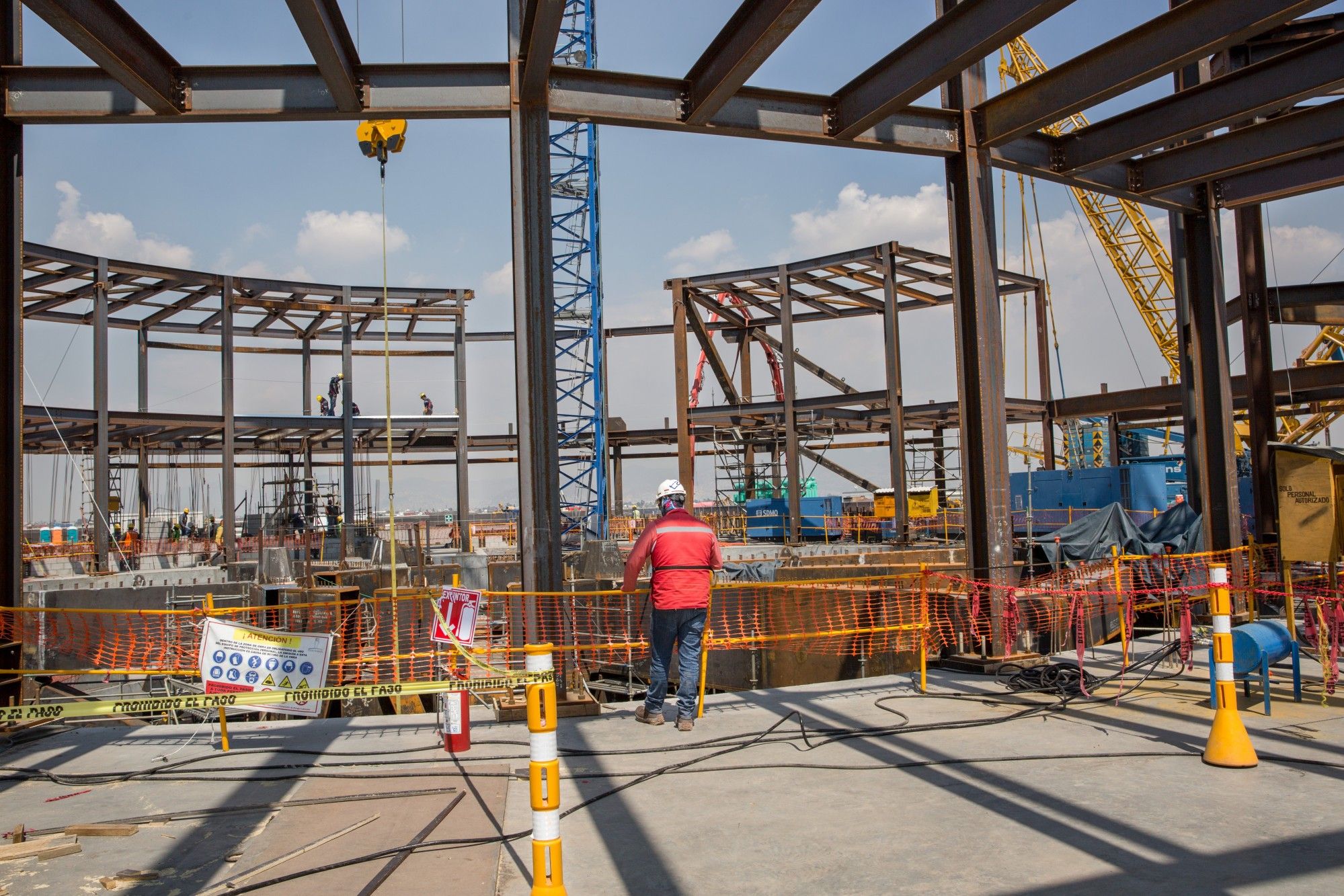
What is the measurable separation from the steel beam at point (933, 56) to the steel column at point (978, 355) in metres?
1.62

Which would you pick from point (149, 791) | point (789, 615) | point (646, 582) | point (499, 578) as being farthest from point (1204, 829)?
point (499, 578)

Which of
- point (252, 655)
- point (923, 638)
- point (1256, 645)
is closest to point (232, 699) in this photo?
point (252, 655)

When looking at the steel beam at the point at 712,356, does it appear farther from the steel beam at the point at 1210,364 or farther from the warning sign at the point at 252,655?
the warning sign at the point at 252,655

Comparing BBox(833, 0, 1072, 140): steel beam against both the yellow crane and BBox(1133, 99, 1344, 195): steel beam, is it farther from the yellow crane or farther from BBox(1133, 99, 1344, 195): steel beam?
the yellow crane

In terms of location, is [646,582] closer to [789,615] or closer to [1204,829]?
[789,615]

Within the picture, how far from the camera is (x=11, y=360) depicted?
29.1 ft

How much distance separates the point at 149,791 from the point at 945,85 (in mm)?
10782

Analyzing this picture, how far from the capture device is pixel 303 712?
425 inches

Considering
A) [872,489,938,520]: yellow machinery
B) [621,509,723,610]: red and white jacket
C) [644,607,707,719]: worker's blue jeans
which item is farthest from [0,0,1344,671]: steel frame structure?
[872,489,938,520]: yellow machinery

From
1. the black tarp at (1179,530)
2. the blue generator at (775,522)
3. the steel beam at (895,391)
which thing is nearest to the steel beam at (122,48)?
the black tarp at (1179,530)

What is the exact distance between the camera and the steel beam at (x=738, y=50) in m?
8.16

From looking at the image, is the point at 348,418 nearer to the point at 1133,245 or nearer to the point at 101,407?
the point at 101,407

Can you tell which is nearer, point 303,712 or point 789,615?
point 303,712

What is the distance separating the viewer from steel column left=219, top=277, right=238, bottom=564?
2995cm
